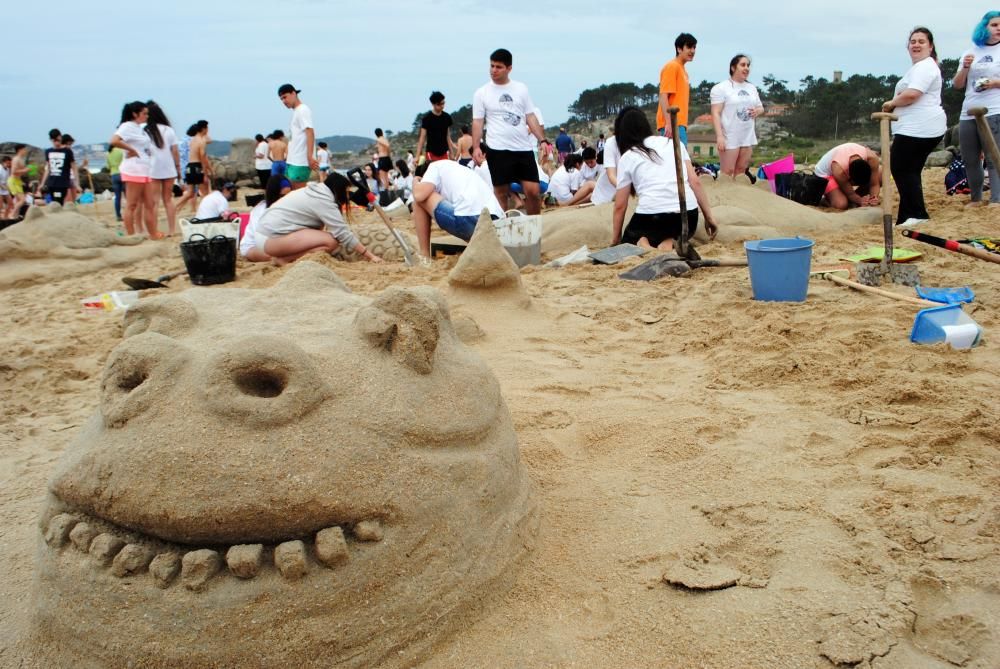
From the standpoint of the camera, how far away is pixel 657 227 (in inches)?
229

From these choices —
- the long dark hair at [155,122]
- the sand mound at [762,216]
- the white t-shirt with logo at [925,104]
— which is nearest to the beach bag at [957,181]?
the sand mound at [762,216]

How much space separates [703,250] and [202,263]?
386 centimetres

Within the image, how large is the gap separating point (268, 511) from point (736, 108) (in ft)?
22.4

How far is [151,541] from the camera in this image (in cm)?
159

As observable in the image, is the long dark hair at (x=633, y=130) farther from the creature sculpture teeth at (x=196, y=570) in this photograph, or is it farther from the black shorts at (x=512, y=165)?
the creature sculpture teeth at (x=196, y=570)

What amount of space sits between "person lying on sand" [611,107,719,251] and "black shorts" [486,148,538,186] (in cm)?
110

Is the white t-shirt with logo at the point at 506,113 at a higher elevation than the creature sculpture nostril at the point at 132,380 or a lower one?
higher

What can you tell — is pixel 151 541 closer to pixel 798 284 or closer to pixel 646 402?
pixel 646 402

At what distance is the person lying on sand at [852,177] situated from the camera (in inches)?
313

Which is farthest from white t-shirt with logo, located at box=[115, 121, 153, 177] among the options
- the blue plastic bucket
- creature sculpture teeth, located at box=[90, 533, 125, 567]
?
creature sculpture teeth, located at box=[90, 533, 125, 567]

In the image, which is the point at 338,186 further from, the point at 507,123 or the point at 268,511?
the point at 268,511

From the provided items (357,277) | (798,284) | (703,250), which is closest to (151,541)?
(798,284)

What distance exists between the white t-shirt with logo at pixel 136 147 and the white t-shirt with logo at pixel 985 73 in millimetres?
7474

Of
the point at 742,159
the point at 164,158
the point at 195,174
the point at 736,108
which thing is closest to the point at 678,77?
the point at 736,108
